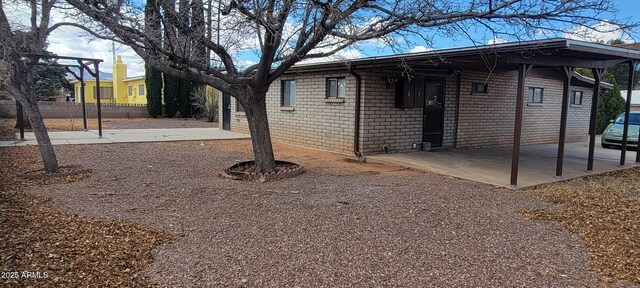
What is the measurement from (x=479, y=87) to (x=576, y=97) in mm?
5937

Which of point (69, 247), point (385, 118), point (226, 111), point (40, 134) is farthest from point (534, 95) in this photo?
point (69, 247)

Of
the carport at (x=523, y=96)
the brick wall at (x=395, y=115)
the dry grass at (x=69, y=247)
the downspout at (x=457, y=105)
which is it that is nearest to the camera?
the dry grass at (x=69, y=247)

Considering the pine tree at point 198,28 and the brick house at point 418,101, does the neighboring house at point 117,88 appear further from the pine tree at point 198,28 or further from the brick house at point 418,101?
the pine tree at point 198,28

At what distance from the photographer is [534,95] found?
14.2m

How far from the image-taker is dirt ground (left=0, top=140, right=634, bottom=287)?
3422 mm

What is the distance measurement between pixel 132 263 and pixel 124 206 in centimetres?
212

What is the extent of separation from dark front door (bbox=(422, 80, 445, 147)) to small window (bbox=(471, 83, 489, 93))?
48.1 inches

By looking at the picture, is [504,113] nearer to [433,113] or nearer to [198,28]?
[433,113]

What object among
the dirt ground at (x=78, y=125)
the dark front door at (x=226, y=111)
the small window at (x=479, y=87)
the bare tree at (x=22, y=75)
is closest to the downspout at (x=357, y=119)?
the small window at (x=479, y=87)

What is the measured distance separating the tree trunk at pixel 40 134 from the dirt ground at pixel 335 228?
0.69 metres

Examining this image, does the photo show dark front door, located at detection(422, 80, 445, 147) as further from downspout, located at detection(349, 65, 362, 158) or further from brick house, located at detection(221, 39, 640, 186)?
downspout, located at detection(349, 65, 362, 158)

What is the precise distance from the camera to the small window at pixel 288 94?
42.8 feet

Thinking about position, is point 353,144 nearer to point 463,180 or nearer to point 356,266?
point 463,180

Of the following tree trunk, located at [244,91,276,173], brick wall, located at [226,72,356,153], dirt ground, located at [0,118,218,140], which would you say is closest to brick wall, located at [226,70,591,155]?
brick wall, located at [226,72,356,153]
